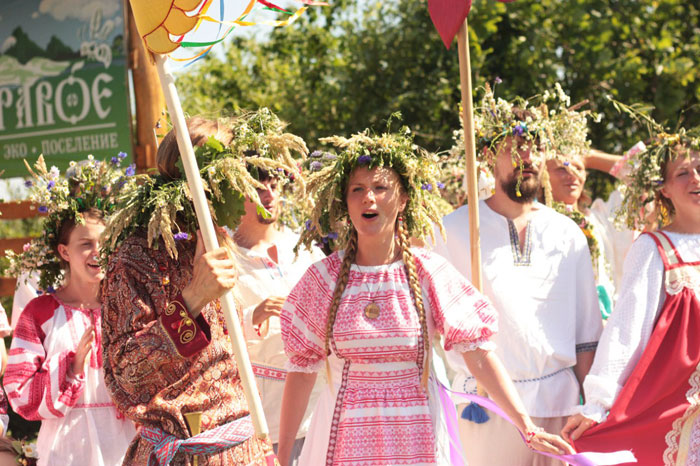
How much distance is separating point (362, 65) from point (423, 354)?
7.12 meters

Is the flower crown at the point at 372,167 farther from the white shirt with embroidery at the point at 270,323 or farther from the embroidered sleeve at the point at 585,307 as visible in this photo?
the embroidered sleeve at the point at 585,307

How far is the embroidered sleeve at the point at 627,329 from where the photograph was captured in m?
4.30

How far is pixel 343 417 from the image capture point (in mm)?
3602

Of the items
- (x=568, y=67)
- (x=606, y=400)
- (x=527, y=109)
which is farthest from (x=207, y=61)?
(x=606, y=400)

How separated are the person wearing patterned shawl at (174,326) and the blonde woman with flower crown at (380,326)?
677 millimetres

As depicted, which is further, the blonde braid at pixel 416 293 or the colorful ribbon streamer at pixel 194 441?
the blonde braid at pixel 416 293

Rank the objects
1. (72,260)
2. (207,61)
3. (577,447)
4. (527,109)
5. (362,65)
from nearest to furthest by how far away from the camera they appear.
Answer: (577,447) < (72,260) < (527,109) < (362,65) < (207,61)

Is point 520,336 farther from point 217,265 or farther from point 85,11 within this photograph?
point 85,11

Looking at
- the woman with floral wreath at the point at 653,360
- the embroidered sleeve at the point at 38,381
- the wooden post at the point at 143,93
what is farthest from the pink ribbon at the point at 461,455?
the wooden post at the point at 143,93

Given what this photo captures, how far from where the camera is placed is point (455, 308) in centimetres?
363

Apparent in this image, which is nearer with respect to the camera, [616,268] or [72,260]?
[72,260]

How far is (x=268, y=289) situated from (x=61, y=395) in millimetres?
1165

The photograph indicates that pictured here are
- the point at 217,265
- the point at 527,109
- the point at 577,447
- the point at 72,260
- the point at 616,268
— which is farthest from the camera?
the point at 616,268

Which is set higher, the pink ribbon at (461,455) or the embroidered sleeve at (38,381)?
the embroidered sleeve at (38,381)
